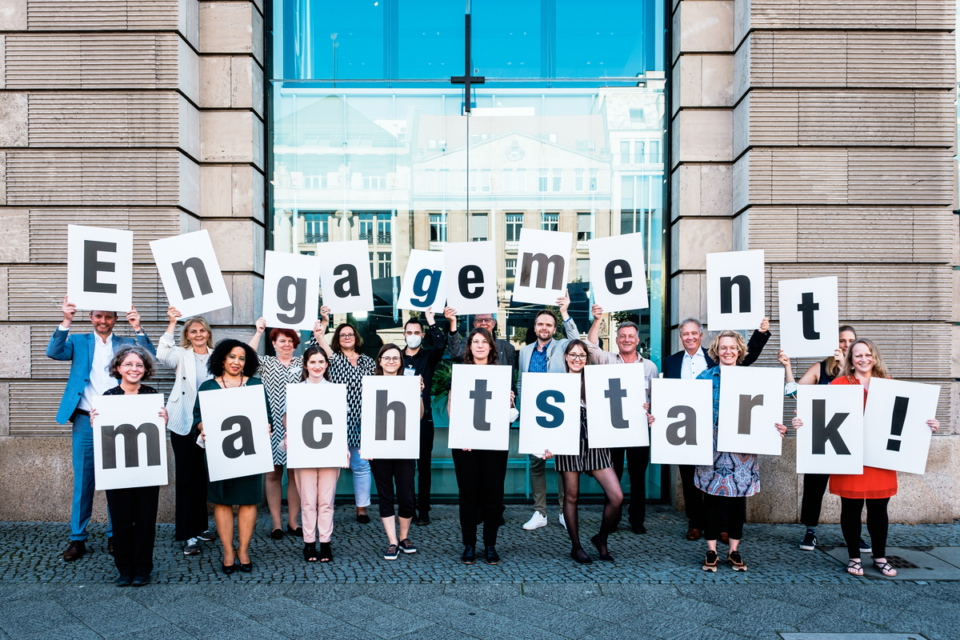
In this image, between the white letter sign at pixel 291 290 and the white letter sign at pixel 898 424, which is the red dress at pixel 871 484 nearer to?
the white letter sign at pixel 898 424

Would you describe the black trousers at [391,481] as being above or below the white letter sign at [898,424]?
below

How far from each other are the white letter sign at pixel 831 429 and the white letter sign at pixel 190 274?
16.8ft

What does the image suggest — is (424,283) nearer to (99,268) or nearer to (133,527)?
(99,268)

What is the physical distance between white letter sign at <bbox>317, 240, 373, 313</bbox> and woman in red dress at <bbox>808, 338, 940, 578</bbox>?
4.11 m

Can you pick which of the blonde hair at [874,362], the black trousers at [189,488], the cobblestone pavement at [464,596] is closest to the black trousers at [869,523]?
the cobblestone pavement at [464,596]

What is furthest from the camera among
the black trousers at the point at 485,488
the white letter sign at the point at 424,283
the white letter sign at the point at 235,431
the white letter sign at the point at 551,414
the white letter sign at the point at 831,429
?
the white letter sign at the point at 424,283

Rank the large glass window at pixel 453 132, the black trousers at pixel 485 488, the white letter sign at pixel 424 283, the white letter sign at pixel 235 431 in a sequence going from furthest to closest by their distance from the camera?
the large glass window at pixel 453 132
the white letter sign at pixel 424 283
the black trousers at pixel 485 488
the white letter sign at pixel 235 431

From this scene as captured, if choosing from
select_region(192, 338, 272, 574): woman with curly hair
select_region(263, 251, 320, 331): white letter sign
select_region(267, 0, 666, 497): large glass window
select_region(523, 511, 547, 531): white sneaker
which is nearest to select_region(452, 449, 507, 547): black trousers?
select_region(523, 511, 547, 531): white sneaker

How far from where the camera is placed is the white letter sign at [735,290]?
6348 millimetres

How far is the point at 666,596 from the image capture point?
16.6 ft

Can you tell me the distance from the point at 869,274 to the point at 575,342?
A: 148 inches

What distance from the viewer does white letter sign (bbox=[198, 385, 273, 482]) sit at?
5.31 meters

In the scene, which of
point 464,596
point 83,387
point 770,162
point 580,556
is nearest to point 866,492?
point 580,556

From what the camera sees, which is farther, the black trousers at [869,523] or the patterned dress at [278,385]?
the patterned dress at [278,385]
